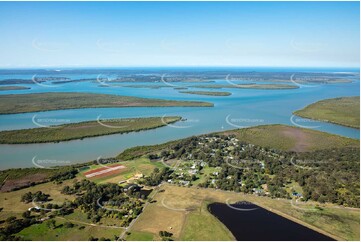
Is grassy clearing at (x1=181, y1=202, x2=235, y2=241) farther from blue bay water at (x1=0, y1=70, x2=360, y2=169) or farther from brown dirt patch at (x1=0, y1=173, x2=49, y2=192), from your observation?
blue bay water at (x1=0, y1=70, x2=360, y2=169)

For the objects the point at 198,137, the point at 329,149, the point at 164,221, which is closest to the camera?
the point at 164,221

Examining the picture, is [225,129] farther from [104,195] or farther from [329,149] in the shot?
[104,195]

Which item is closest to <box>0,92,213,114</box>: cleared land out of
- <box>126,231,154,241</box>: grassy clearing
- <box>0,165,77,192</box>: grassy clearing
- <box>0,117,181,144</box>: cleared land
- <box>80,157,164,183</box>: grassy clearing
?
<box>0,117,181,144</box>: cleared land

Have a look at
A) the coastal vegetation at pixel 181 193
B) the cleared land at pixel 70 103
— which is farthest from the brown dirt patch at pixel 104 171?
the cleared land at pixel 70 103

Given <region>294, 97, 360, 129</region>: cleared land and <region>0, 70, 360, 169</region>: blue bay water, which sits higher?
<region>294, 97, 360, 129</region>: cleared land

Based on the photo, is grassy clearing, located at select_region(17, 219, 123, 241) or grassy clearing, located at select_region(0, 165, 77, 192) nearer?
grassy clearing, located at select_region(17, 219, 123, 241)

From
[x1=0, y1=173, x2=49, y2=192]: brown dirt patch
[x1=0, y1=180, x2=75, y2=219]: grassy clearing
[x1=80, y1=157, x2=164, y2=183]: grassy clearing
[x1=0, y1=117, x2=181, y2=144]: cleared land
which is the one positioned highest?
[x1=0, y1=117, x2=181, y2=144]: cleared land

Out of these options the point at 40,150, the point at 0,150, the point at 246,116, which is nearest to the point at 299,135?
the point at 246,116
